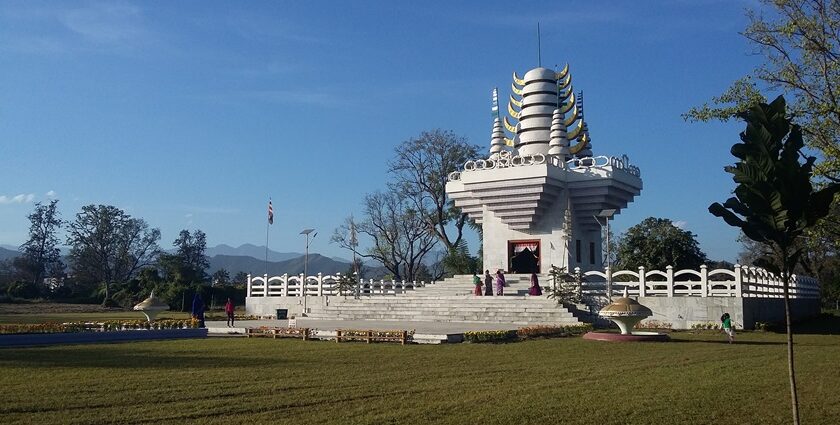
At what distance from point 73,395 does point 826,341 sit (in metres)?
18.4

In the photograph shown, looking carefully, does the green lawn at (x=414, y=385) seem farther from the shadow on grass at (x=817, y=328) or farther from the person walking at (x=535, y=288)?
the person walking at (x=535, y=288)

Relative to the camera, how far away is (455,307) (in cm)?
2803

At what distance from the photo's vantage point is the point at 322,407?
9.36m

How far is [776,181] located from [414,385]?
6.17 meters

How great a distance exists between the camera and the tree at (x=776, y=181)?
22.9 ft

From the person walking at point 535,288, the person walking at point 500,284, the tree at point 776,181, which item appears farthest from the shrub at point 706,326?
the tree at point 776,181

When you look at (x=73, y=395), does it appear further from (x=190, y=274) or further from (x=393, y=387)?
(x=190, y=274)

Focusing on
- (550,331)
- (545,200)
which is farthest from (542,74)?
(550,331)

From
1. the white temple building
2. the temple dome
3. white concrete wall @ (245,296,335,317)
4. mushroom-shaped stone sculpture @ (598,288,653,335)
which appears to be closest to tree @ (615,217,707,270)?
the white temple building

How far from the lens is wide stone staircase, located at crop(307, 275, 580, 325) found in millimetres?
26047

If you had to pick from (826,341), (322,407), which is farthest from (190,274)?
(322,407)

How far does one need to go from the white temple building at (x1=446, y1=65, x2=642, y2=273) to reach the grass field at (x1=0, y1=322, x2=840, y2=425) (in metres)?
16.2

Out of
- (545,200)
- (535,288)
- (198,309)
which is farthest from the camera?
(545,200)

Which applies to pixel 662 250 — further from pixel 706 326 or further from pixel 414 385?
pixel 414 385
